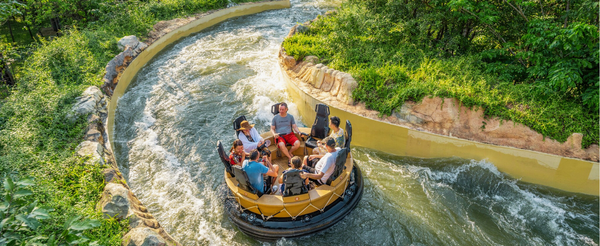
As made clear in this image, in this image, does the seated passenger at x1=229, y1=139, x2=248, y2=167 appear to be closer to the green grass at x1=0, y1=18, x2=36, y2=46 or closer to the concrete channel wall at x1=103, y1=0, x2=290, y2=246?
the concrete channel wall at x1=103, y1=0, x2=290, y2=246

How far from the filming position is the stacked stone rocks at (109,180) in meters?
4.31

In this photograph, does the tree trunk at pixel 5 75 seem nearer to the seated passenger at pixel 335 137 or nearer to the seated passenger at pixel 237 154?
the seated passenger at pixel 237 154

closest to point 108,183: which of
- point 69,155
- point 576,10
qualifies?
point 69,155

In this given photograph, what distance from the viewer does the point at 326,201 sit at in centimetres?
502

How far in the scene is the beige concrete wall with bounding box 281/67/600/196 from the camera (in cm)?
584

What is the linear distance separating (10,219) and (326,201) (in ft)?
12.2

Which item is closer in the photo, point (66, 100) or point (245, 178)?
point (245, 178)

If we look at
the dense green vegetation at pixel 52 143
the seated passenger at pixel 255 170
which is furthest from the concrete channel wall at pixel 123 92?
the seated passenger at pixel 255 170

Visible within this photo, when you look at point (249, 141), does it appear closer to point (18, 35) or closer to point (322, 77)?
point (322, 77)

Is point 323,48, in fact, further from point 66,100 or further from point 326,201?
point 66,100

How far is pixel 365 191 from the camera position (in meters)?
6.12

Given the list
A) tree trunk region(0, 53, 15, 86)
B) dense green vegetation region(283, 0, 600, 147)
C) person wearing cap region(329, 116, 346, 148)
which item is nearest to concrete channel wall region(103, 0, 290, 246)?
tree trunk region(0, 53, 15, 86)

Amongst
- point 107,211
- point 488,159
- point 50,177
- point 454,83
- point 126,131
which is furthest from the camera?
point 126,131

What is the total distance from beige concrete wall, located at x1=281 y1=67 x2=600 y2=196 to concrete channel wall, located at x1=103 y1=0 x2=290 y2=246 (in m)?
Answer: 4.38
